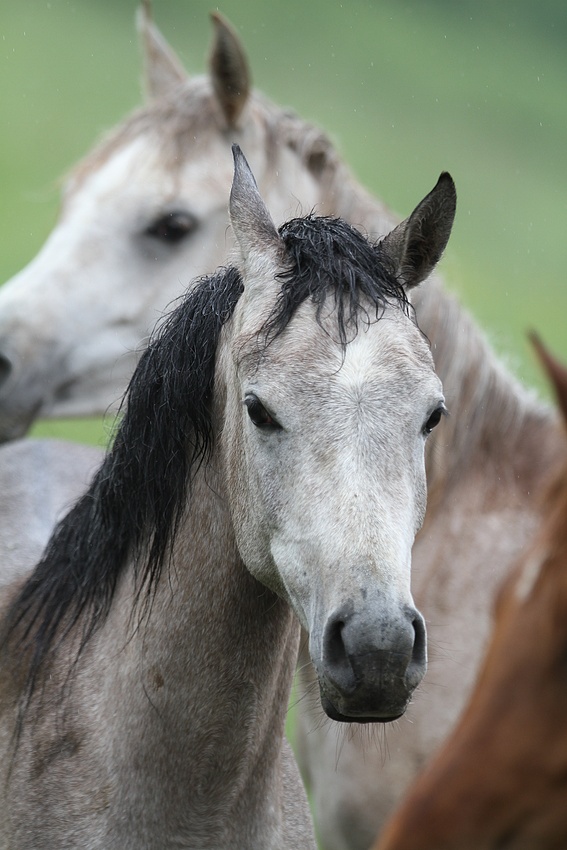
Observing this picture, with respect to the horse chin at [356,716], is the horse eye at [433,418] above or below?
above

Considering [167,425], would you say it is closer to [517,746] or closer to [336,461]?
[336,461]

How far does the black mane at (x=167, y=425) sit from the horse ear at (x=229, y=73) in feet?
5.77

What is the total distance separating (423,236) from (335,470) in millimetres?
761

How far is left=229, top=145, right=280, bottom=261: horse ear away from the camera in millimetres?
2459

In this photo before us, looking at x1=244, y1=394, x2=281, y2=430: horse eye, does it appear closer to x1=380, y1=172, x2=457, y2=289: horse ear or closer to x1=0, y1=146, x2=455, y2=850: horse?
x1=0, y1=146, x2=455, y2=850: horse

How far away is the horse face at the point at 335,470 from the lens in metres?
1.99

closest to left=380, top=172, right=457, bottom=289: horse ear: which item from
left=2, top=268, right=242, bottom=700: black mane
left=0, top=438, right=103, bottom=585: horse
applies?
left=2, top=268, right=242, bottom=700: black mane

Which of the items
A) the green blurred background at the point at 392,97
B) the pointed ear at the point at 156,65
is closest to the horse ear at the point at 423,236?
the pointed ear at the point at 156,65

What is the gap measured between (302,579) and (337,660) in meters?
0.19

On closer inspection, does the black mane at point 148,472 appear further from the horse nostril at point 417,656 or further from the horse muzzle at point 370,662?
the horse nostril at point 417,656

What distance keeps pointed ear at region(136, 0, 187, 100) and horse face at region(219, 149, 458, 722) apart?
2614mm

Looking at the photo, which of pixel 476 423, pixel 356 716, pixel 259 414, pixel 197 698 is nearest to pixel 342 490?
pixel 259 414

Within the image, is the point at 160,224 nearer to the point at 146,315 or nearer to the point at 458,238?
the point at 146,315

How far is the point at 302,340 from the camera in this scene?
2.24 m
